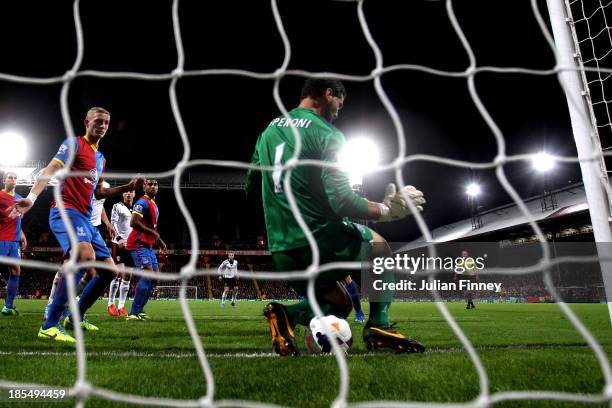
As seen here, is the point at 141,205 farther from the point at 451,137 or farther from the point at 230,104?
the point at 451,137

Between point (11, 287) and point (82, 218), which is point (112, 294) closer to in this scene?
point (11, 287)

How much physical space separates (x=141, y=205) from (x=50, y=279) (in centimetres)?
2265

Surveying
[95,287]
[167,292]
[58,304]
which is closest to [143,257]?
[95,287]

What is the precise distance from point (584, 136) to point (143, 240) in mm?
5825

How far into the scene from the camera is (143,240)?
666cm

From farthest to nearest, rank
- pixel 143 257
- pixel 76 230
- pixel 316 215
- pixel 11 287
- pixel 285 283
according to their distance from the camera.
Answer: pixel 285 283 → pixel 11 287 → pixel 143 257 → pixel 76 230 → pixel 316 215

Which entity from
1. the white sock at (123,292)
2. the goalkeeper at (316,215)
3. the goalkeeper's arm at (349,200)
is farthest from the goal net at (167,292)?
the goalkeeper's arm at (349,200)

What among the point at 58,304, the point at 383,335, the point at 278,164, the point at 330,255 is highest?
the point at 278,164

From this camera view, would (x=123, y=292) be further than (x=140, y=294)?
Yes

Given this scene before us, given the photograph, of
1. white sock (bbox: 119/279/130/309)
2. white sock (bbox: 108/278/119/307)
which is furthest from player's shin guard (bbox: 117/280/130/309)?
white sock (bbox: 108/278/119/307)

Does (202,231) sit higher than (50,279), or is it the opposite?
(202,231)

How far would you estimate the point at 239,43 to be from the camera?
15.1m

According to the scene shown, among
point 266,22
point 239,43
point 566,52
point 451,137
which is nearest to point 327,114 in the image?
point 566,52

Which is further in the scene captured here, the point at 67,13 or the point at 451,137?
the point at 451,137
